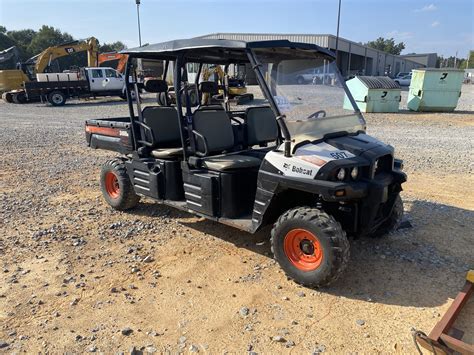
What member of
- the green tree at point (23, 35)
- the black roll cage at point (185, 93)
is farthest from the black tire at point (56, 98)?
the green tree at point (23, 35)

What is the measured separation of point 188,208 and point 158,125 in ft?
3.96

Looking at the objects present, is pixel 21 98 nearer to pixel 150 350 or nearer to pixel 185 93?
pixel 185 93

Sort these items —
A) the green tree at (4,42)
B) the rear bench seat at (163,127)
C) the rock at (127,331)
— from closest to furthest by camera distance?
the rock at (127,331), the rear bench seat at (163,127), the green tree at (4,42)

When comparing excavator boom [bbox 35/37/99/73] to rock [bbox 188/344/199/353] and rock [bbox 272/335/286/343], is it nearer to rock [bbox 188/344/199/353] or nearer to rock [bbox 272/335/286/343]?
rock [bbox 188/344/199/353]

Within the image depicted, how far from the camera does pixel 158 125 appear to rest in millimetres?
5043

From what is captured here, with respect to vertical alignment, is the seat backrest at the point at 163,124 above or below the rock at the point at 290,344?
above

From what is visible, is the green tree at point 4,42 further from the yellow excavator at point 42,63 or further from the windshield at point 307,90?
the windshield at point 307,90

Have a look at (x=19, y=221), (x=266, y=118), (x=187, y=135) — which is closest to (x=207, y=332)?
(x=187, y=135)

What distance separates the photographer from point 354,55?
51188 millimetres

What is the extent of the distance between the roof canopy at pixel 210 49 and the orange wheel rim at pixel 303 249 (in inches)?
70.7

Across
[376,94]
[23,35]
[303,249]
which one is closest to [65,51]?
[376,94]

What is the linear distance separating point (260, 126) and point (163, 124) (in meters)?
1.28

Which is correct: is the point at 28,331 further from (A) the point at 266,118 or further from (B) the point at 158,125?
(A) the point at 266,118

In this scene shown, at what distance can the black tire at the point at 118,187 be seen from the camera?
539 cm
